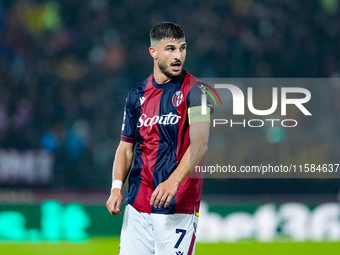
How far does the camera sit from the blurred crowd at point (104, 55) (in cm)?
902

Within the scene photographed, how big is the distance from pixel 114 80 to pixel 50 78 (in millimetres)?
884

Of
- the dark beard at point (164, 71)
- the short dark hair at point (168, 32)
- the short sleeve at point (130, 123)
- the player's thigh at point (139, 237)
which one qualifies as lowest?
the player's thigh at point (139, 237)

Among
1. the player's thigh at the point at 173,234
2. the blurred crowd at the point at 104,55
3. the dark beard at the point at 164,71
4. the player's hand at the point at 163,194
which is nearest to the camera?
the player's hand at the point at 163,194

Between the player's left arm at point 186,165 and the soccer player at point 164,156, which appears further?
the soccer player at point 164,156

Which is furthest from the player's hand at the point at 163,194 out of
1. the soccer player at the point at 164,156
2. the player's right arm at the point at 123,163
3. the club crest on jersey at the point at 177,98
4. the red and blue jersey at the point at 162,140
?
the club crest on jersey at the point at 177,98

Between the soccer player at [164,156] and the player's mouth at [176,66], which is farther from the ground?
the player's mouth at [176,66]

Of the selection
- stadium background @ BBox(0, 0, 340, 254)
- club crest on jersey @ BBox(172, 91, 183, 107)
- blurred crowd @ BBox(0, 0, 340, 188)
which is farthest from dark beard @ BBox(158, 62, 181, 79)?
blurred crowd @ BBox(0, 0, 340, 188)

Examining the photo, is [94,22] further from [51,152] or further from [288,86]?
[288,86]

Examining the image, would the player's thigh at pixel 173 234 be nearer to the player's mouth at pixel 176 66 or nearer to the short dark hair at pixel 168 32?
the player's mouth at pixel 176 66

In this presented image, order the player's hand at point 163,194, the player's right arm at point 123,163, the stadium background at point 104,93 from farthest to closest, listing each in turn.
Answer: the stadium background at point 104,93, the player's right arm at point 123,163, the player's hand at point 163,194

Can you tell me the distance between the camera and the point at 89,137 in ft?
29.8

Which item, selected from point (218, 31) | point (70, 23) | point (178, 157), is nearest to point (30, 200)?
point (70, 23)

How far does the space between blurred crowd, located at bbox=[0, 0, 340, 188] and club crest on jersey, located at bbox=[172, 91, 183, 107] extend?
4.57m

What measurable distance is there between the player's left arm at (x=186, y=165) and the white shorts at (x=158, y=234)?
319 millimetres
